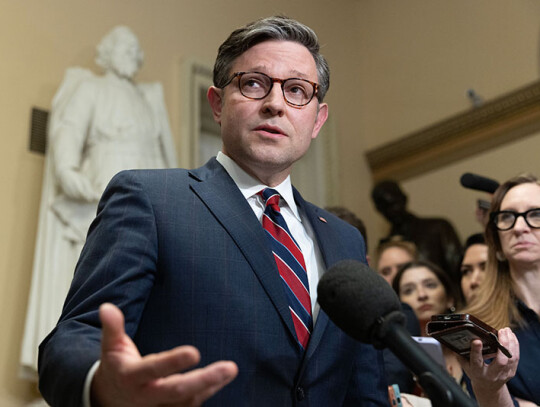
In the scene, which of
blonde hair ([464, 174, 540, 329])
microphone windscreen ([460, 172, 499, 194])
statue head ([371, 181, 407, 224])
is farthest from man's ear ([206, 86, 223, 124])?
statue head ([371, 181, 407, 224])

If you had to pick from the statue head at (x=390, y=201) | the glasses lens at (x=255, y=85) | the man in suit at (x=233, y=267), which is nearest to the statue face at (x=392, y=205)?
the statue head at (x=390, y=201)

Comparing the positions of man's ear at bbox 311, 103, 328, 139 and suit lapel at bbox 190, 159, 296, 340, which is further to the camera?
man's ear at bbox 311, 103, 328, 139

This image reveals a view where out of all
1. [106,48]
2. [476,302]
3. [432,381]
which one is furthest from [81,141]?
[432,381]

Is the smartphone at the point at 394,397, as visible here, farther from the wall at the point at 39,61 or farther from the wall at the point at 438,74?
the wall at the point at 438,74

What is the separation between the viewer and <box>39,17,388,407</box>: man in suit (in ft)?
4.93

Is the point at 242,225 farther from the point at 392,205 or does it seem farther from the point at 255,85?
the point at 392,205

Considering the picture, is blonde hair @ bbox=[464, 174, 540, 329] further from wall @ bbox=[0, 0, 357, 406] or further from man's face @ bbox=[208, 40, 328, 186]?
wall @ bbox=[0, 0, 357, 406]

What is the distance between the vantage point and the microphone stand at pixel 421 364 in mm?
1125

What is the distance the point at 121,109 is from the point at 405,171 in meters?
3.83

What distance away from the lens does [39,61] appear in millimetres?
5895

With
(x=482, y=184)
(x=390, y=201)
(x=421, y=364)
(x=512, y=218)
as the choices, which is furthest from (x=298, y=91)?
(x=390, y=201)

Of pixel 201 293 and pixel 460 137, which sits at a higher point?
pixel 460 137

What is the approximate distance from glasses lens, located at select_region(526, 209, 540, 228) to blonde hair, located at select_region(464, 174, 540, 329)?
0.46ft

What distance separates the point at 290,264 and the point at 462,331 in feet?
1.69
